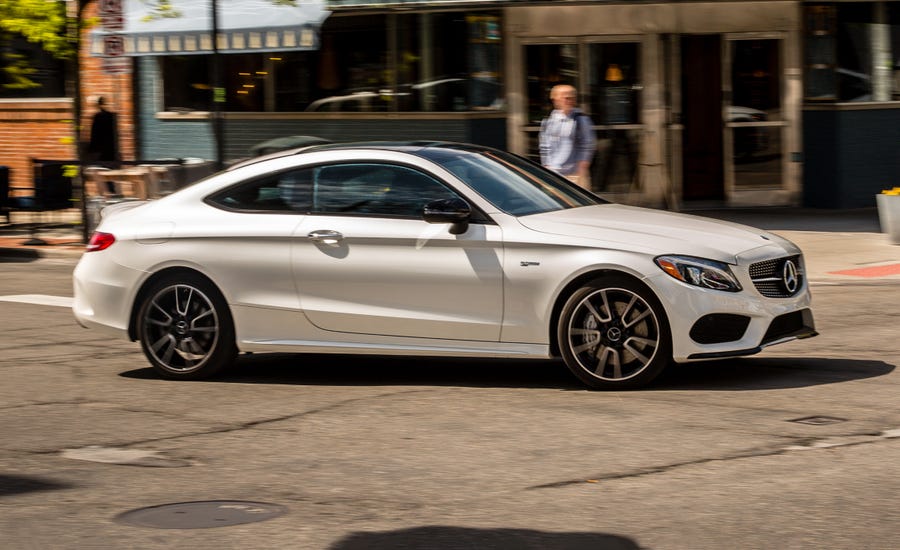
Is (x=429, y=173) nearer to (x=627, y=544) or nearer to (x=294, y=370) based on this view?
(x=294, y=370)

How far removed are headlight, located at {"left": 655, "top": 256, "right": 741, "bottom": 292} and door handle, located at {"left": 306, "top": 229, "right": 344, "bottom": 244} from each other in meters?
2.01

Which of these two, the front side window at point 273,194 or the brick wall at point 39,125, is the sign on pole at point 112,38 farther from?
the front side window at point 273,194

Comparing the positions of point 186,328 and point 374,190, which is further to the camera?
point 186,328

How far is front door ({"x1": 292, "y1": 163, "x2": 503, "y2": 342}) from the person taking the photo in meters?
8.74

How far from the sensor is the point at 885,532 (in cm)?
552

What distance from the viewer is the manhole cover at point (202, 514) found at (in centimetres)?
598

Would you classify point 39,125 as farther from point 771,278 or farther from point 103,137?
point 771,278

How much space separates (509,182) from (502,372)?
48.7 inches

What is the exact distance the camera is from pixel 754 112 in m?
21.3

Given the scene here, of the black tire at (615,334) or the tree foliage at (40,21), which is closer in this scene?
the black tire at (615,334)

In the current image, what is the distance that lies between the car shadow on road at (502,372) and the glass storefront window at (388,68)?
11.4 meters

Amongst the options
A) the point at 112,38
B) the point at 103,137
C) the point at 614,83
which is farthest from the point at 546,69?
the point at 103,137

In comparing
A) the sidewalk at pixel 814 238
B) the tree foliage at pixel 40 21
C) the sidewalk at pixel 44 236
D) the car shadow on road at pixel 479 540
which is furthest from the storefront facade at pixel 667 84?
the car shadow on road at pixel 479 540

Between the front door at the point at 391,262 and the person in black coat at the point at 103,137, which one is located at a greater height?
the person in black coat at the point at 103,137
